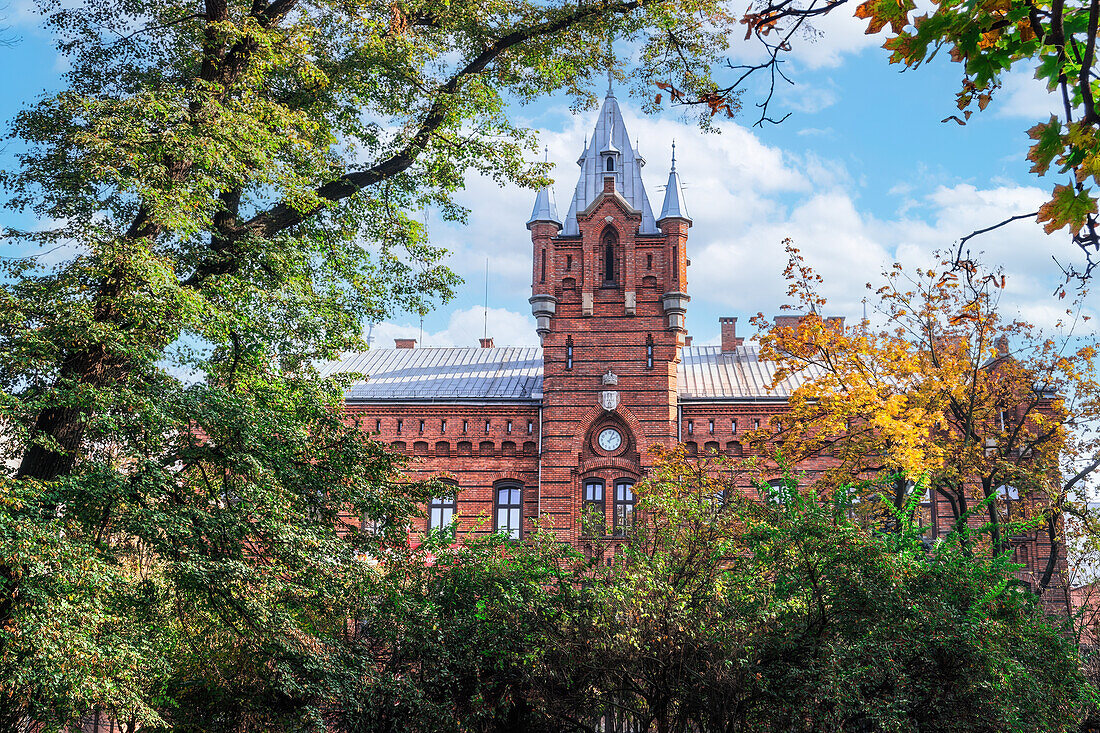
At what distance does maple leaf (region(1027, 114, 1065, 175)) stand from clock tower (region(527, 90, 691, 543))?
22675mm

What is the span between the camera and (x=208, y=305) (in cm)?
1038

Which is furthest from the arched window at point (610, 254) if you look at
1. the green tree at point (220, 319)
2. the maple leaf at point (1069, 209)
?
the maple leaf at point (1069, 209)

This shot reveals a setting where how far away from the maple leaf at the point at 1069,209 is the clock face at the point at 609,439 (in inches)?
928

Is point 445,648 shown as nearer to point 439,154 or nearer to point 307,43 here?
point 439,154

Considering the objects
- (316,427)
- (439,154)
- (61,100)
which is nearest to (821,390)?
(439,154)

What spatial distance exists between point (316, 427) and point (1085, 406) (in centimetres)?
1614

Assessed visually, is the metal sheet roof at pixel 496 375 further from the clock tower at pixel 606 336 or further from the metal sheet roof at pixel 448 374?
the clock tower at pixel 606 336

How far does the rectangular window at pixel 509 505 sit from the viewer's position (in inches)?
1083

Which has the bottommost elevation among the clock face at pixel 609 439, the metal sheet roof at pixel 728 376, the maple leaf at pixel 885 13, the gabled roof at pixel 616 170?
the maple leaf at pixel 885 13

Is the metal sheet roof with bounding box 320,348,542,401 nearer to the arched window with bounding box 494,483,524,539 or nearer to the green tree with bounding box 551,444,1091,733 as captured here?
the arched window with bounding box 494,483,524,539

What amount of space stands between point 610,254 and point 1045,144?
82.4ft

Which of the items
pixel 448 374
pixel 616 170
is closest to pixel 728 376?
pixel 616 170

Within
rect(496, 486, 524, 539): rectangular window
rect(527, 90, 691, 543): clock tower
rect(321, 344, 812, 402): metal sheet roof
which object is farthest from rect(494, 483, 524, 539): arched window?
rect(321, 344, 812, 402): metal sheet roof

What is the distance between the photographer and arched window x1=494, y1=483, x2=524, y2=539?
27502 millimetres
